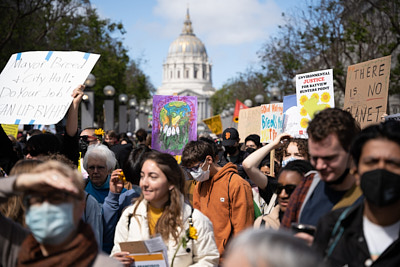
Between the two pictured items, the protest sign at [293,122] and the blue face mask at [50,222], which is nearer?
the blue face mask at [50,222]

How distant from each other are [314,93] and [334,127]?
358cm

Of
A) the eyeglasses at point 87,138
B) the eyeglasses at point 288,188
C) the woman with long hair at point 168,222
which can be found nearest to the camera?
the woman with long hair at point 168,222

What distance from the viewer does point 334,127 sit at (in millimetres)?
3143

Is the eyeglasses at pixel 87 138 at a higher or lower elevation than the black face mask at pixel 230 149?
higher

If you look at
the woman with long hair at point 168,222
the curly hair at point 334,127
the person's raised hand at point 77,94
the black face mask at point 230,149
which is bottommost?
the woman with long hair at point 168,222

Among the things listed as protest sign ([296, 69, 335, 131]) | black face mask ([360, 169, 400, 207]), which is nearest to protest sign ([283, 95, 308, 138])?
protest sign ([296, 69, 335, 131])

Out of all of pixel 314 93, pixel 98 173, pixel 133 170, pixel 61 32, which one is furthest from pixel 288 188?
pixel 61 32

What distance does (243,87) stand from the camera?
50781mm

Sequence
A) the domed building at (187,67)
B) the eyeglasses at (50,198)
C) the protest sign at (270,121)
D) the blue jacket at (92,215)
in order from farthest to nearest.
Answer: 1. the domed building at (187,67)
2. the protest sign at (270,121)
3. the blue jacket at (92,215)
4. the eyeglasses at (50,198)

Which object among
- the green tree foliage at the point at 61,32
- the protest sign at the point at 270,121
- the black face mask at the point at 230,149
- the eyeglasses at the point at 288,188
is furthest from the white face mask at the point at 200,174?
the green tree foliage at the point at 61,32

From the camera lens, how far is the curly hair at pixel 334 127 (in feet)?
10.3

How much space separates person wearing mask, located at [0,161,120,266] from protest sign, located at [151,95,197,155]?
5167mm

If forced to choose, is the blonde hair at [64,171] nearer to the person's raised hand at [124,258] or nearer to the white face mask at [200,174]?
the person's raised hand at [124,258]

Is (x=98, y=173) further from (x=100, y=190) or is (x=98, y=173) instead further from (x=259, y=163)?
(x=259, y=163)
